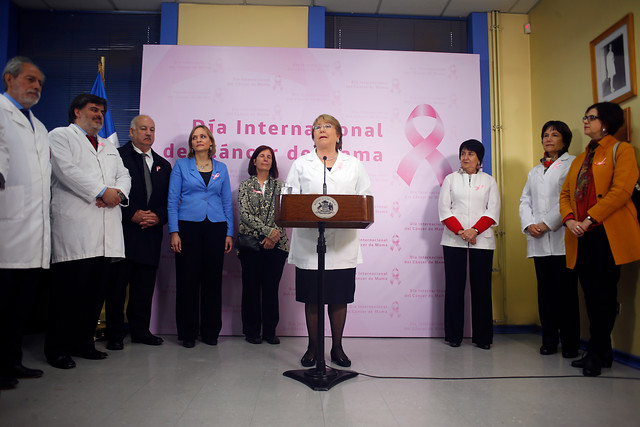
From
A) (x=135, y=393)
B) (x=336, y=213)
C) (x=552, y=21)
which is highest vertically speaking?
(x=552, y=21)

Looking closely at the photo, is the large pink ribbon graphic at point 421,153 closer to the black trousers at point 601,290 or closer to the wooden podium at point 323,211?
the black trousers at point 601,290

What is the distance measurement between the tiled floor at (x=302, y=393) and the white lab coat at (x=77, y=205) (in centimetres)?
73

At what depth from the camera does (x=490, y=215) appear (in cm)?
348

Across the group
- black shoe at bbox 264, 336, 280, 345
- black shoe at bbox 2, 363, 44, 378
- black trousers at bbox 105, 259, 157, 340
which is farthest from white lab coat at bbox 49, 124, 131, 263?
black shoe at bbox 264, 336, 280, 345

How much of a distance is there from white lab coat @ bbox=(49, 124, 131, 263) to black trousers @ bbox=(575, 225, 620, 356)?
3.09 m

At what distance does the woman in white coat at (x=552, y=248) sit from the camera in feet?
10.2

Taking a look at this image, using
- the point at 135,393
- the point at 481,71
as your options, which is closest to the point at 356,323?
the point at 135,393

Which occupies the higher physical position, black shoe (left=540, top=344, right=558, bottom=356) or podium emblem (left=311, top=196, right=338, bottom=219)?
podium emblem (left=311, top=196, right=338, bottom=219)

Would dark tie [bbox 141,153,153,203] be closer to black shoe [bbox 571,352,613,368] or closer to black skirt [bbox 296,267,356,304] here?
black skirt [bbox 296,267,356,304]

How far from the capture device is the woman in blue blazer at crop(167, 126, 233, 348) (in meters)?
3.35

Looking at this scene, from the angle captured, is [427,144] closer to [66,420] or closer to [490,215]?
[490,215]

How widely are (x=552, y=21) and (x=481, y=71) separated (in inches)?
28.8

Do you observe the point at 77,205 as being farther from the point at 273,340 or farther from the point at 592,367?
the point at 592,367

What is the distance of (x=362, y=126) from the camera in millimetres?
4062
